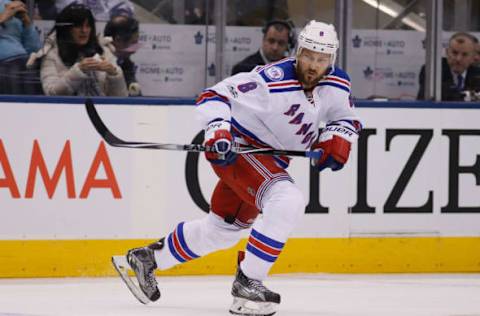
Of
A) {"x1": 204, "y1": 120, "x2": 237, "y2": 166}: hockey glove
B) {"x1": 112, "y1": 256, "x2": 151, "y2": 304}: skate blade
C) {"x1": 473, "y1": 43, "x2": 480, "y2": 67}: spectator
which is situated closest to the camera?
{"x1": 204, "y1": 120, "x2": 237, "y2": 166}: hockey glove

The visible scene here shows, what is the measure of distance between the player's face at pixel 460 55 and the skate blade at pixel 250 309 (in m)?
2.26

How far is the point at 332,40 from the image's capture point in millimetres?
4227

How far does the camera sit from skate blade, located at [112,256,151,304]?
4613 millimetres

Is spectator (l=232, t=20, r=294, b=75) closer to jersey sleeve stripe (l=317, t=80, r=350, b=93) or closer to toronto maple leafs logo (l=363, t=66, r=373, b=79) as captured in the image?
toronto maple leafs logo (l=363, t=66, r=373, b=79)

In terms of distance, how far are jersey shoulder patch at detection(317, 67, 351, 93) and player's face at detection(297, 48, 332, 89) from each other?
0.07 m

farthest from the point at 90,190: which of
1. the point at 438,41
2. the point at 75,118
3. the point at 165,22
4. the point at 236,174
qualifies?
the point at 438,41

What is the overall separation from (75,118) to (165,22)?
673 millimetres

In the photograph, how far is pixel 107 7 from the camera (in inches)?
225

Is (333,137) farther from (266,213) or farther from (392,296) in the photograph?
(392,296)

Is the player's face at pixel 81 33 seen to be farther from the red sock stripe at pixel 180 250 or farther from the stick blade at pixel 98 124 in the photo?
the red sock stripe at pixel 180 250

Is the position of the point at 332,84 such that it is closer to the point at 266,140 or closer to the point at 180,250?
the point at 266,140

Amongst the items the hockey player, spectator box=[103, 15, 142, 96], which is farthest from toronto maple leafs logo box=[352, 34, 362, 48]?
the hockey player

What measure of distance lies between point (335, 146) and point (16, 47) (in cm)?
198

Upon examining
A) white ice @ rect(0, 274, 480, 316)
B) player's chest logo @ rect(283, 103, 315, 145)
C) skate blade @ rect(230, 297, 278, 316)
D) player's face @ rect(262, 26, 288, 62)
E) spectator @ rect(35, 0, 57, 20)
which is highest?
spectator @ rect(35, 0, 57, 20)
